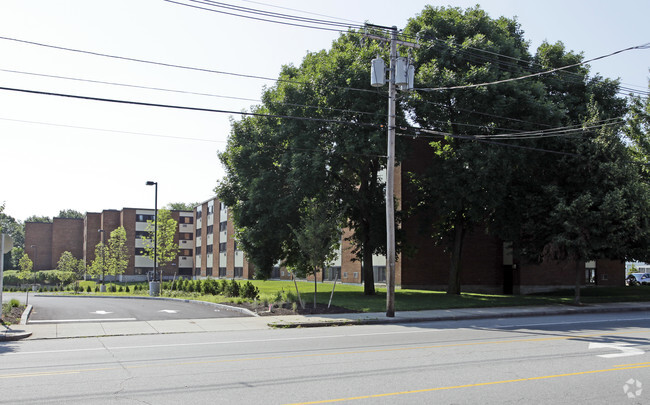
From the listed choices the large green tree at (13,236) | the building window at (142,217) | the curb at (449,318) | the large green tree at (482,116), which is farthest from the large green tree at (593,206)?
the large green tree at (13,236)

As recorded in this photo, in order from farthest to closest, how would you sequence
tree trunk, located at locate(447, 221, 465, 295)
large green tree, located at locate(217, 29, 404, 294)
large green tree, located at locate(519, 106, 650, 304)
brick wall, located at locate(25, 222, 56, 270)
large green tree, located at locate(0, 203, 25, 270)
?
large green tree, located at locate(0, 203, 25, 270) < brick wall, located at locate(25, 222, 56, 270) < tree trunk, located at locate(447, 221, 465, 295) < large green tree, located at locate(217, 29, 404, 294) < large green tree, located at locate(519, 106, 650, 304)

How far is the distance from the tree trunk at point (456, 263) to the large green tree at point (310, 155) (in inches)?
172

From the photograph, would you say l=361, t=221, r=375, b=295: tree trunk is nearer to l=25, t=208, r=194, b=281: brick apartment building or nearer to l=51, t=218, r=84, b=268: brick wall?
l=25, t=208, r=194, b=281: brick apartment building

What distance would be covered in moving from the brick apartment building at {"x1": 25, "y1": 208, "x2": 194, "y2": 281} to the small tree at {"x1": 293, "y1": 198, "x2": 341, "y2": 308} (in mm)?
70293

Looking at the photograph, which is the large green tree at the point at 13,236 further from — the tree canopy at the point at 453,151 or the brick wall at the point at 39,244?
the tree canopy at the point at 453,151

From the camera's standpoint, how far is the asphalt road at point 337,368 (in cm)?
776

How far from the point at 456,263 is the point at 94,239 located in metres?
72.0

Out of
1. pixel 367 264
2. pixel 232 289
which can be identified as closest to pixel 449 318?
pixel 367 264

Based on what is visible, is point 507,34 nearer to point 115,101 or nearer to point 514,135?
point 514,135

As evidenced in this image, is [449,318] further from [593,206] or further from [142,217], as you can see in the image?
[142,217]

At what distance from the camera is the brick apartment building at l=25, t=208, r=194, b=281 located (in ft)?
285

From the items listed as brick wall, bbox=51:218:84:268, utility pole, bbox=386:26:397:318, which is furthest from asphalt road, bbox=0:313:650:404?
brick wall, bbox=51:218:84:268

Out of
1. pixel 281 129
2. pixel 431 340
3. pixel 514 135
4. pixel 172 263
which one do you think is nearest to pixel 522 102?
pixel 514 135

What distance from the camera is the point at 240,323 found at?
60.9 feet
